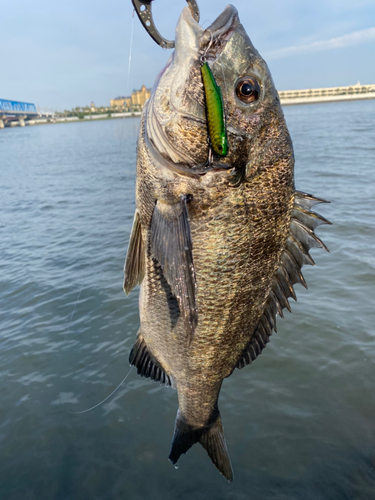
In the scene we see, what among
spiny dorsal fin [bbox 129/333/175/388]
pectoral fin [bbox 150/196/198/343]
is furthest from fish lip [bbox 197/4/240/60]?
spiny dorsal fin [bbox 129/333/175/388]

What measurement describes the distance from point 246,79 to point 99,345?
4432 mm

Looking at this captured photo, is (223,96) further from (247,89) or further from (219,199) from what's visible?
(219,199)

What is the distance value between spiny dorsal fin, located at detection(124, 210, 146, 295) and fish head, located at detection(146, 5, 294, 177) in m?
0.57

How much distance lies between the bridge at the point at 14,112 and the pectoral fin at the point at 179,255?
108302 millimetres

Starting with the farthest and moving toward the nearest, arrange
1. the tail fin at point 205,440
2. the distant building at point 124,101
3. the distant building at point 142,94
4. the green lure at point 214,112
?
1. the distant building at point 124,101
2. the distant building at point 142,94
3. the tail fin at point 205,440
4. the green lure at point 214,112

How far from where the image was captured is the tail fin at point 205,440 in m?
2.59

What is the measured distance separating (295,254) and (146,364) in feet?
4.40

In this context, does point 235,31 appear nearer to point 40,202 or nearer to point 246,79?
point 246,79

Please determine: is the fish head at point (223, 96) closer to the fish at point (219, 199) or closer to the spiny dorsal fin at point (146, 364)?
the fish at point (219, 199)

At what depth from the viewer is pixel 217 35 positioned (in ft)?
5.93

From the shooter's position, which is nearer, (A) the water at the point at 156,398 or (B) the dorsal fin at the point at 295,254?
(B) the dorsal fin at the point at 295,254

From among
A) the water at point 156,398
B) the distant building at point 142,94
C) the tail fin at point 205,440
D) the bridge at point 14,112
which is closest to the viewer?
the tail fin at point 205,440

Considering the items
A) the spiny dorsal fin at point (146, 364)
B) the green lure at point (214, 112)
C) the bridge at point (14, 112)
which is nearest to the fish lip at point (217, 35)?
the green lure at point (214, 112)

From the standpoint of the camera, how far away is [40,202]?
13.8 m
